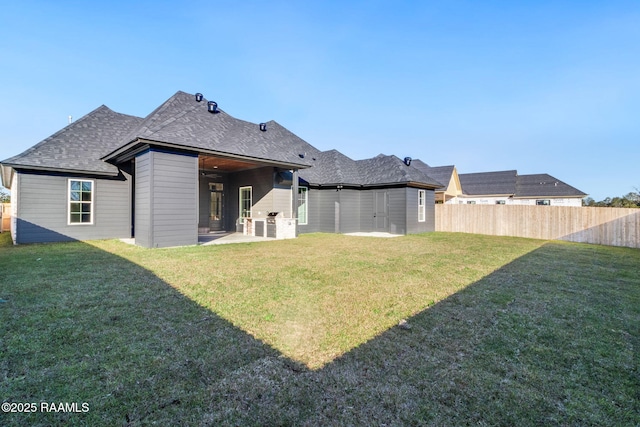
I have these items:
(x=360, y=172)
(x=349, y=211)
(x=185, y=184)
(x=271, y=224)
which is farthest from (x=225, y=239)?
(x=360, y=172)

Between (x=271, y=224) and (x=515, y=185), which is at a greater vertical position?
(x=515, y=185)

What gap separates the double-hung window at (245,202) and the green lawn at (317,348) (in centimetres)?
761

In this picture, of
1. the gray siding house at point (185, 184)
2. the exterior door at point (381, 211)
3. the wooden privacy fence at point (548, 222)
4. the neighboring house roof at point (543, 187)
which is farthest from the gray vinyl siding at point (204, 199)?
the neighboring house roof at point (543, 187)

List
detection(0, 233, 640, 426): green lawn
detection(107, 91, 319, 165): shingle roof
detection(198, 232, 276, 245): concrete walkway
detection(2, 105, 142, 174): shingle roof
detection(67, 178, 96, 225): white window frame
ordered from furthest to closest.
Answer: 1. detection(198, 232, 276, 245): concrete walkway
2. detection(67, 178, 96, 225): white window frame
3. detection(2, 105, 142, 174): shingle roof
4. detection(107, 91, 319, 165): shingle roof
5. detection(0, 233, 640, 426): green lawn

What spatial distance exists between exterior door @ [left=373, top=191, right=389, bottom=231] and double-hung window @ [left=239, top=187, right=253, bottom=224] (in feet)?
22.4

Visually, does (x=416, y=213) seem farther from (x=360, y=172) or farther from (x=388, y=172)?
(x=360, y=172)

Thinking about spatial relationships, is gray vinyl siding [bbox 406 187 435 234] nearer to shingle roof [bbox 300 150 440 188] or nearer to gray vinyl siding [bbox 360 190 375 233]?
shingle roof [bbox 300 150 440 188]

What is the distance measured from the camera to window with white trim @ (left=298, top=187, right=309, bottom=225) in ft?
46.3

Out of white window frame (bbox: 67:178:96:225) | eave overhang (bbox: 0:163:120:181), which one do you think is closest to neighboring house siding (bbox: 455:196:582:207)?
eave overhang (bbox: 0:163:120:181)

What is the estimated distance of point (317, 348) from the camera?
2.67m

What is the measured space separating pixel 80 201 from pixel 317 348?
1146 centimetres

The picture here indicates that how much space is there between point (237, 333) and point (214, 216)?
12.1 m

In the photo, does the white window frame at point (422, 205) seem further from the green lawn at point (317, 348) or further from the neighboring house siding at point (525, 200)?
the neighboring house siding at point (525, 200)

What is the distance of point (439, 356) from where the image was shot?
2.56 m
